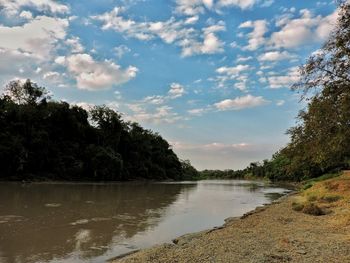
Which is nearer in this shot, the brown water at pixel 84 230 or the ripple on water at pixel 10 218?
the brown water at pixel 84 230

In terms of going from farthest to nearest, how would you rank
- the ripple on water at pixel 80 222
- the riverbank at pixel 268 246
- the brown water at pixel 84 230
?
the ripple on water at pixel 80 222 < the brown water at pixel 84 230 < the riverbank at pixel 268 246

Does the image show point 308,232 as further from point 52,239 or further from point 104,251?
point 52,239

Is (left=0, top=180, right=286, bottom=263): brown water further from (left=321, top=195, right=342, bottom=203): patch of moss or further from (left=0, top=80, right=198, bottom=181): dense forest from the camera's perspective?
(left=0, top=80, right=198, bottom=181): dense forest

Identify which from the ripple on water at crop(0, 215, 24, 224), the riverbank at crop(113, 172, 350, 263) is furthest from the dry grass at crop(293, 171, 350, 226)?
the ripple on water at crop(0, 215, 24, 224)

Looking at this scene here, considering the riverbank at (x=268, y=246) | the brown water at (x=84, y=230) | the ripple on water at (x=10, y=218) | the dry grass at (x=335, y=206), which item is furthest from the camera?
the ripple on water at (x=10, y=218)

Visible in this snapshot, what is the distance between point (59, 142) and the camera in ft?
294

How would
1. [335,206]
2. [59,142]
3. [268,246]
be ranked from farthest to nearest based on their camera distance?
[59,142] → [335,206] → [268,246]

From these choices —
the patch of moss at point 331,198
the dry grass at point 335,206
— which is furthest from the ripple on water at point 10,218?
the patch of moss at point 331,198

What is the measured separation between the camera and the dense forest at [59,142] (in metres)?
74.8

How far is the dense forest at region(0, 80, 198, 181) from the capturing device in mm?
74750

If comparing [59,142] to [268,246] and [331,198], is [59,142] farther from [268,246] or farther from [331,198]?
[268,246]

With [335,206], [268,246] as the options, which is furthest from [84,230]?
[335,206]

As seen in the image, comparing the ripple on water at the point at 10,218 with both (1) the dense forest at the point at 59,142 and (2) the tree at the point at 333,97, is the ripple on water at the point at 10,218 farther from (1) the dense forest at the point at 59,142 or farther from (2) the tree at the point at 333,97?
(1) the dense forest at the point at 59,142

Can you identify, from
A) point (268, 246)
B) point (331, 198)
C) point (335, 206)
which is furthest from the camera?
point (331, 198)
